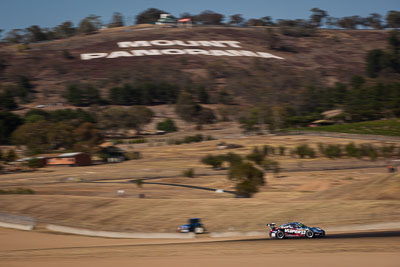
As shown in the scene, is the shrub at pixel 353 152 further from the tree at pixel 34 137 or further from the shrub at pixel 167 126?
the tree at pixel 34 137

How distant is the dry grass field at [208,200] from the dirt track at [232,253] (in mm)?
5494

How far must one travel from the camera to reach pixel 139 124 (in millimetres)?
107500

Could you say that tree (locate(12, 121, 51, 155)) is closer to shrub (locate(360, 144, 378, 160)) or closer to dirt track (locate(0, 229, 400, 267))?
shrub (locate(360, 144, 378, 160))

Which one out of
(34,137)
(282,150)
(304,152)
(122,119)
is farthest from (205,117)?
(304,152)

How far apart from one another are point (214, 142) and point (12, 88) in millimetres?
77514

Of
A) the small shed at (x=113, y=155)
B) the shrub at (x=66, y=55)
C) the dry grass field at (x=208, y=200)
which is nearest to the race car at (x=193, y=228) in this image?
the dry grass field at (x=208, y=200)

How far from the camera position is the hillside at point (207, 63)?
487 feet

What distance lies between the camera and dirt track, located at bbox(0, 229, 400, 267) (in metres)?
15.3

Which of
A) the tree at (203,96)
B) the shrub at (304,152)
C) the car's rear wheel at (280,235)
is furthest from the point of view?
the tree at (203,96)

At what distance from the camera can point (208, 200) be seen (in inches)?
1294

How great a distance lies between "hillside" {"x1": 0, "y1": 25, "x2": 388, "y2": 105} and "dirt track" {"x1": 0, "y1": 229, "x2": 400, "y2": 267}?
120m

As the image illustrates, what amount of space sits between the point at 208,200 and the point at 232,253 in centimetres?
1591

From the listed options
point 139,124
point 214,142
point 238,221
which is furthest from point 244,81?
point 238,221

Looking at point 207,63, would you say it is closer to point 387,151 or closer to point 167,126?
point 167,126
